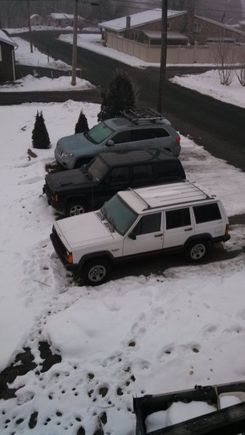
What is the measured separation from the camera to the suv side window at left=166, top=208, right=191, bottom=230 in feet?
32.9

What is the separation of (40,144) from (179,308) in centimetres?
1233

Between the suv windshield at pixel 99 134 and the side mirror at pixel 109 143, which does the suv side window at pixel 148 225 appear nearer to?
the side mirror at pixel 109 143

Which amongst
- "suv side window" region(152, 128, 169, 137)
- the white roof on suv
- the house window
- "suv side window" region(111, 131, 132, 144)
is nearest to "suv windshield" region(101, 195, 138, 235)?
the white roof on suv

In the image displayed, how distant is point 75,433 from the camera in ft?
21.3

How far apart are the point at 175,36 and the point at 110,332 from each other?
47209mm

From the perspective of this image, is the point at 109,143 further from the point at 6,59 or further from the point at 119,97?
Answer: the point at 6,59

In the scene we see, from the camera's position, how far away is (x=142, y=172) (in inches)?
498

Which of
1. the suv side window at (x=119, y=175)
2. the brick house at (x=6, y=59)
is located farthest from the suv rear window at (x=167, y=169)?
the brick house at (x=6, y=59)

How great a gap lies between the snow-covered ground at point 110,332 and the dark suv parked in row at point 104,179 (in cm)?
111

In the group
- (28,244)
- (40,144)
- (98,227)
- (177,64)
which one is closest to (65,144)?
(40,144)

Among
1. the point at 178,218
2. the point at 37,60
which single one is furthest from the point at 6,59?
the point at 178,218

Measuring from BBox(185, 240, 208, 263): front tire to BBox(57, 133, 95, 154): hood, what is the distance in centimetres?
615

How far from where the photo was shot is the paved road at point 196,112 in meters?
19.5

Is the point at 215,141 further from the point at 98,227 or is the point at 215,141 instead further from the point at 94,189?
the point at 98,227
